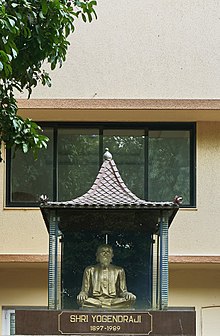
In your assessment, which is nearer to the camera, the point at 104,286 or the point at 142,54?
the point at 104,286

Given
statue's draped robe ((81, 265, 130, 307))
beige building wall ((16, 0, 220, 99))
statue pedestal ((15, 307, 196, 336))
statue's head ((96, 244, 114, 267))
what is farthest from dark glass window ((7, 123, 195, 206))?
statue pedestal ((15, 307, 196, 336))

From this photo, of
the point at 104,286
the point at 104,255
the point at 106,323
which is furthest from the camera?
the point at 104,255

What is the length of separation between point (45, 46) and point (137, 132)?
15.7 ft

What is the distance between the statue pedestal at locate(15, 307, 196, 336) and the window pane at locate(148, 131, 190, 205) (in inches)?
197

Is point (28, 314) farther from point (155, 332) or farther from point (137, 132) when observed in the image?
point (137, 132)

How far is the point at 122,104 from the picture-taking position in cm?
1367

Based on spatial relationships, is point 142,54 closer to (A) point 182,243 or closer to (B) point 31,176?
(B) point 31,176

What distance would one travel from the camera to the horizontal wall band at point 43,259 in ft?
45.3

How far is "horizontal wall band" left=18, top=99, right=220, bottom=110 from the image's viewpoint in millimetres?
13648

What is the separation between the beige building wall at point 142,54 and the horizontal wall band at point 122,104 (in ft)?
Answer: 0.74

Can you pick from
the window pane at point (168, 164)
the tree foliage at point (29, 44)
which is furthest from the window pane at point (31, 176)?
the tree foliage at point (29, 44)

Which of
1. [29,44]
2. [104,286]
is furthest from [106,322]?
[29,44]

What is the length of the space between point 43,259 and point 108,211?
4.11 meters

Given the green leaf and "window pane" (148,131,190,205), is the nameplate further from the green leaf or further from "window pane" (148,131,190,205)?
"window pane" (148,131,190,205)
